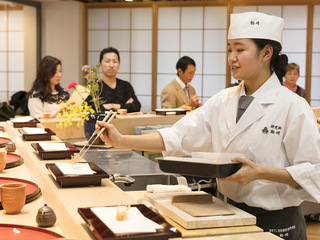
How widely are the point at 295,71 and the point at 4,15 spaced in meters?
4.91

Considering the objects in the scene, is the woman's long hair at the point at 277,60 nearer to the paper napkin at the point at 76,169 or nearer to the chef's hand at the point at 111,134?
the chef's hand at the point at 111,134

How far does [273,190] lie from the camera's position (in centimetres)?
152

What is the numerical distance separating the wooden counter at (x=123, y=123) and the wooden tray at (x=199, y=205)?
6.96 ft

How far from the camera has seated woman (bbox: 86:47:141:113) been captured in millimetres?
4406

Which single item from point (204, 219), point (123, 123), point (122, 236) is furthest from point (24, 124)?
point (122, 236)

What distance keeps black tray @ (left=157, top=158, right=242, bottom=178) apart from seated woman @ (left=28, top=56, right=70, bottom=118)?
10.9 ft

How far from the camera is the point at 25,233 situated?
1099 mm

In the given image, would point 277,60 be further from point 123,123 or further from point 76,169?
point 123,123

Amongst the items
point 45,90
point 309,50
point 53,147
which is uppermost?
point 309,50

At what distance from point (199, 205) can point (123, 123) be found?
7.87 feet

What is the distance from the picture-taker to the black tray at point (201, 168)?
1292 mm

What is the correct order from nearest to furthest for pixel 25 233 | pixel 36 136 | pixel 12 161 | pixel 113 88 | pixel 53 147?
pixel 25 233
pixel 12 161
pixel 53 147
pixel 36 136
pixel 113 88

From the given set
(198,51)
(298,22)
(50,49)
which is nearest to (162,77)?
(198,51)

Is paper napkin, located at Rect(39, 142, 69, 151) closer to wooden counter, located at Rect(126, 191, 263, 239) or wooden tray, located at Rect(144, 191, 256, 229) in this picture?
wooden tray, located at Rect(144, 191, 256, 229)
